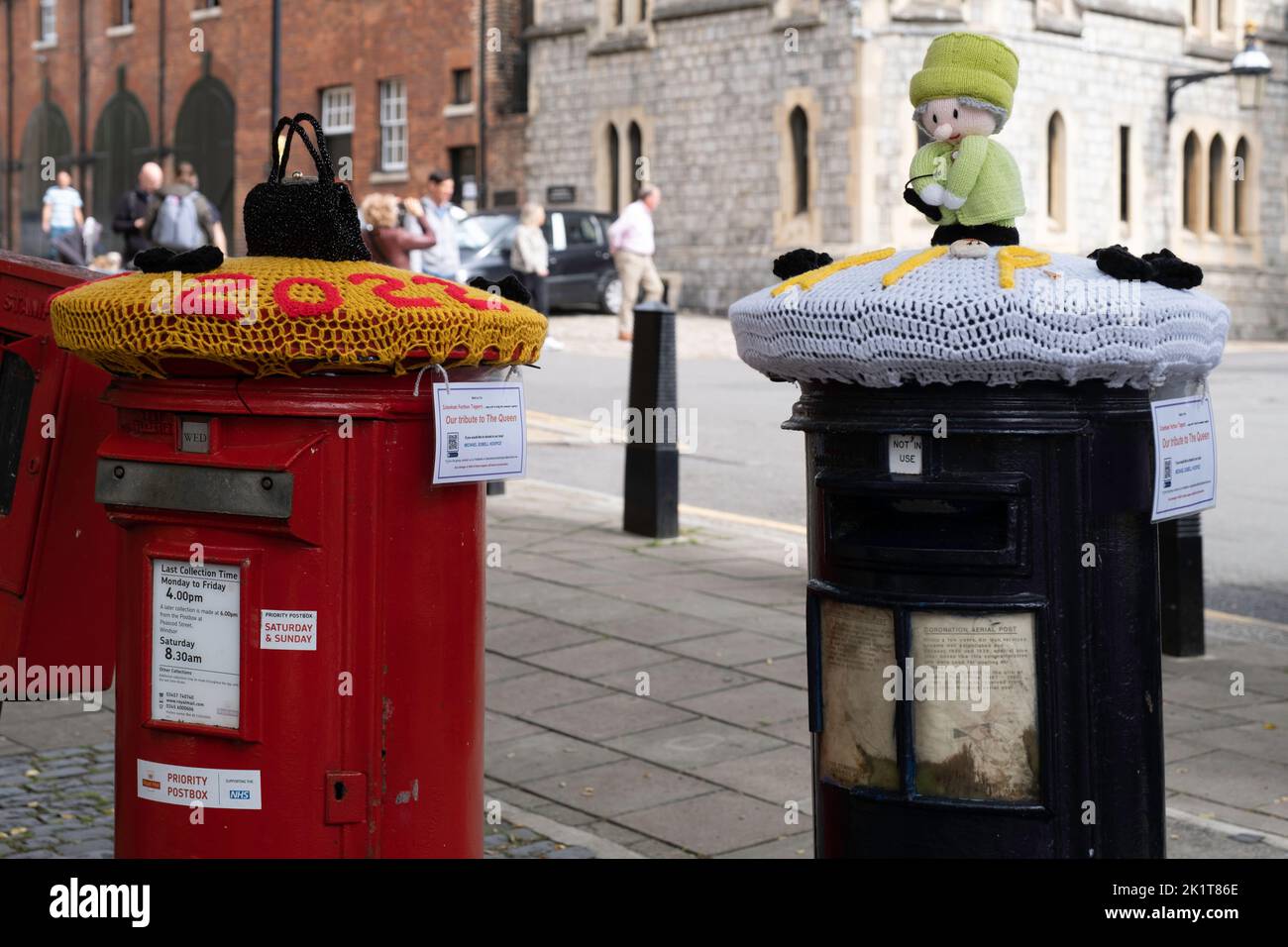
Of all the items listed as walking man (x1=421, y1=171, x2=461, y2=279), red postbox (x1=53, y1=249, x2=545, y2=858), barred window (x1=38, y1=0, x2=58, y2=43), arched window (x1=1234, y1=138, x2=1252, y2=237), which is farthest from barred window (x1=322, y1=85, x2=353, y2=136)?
red postbox (x1=53, y1=249, x2=545, y2=858)

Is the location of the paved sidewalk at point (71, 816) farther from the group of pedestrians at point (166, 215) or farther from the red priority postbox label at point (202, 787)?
the group of pedestrians at point (166, 215)

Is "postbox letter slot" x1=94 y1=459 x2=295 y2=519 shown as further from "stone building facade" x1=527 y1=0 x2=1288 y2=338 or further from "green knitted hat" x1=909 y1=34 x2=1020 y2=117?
"stone building facade" x1=527 y1=0 x2=1288 y2=338

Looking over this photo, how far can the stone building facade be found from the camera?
27719 millimetres

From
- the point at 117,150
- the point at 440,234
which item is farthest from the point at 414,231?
the point at 117,150

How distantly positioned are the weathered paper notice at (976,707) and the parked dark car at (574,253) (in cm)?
2229

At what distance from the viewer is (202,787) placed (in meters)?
3.25

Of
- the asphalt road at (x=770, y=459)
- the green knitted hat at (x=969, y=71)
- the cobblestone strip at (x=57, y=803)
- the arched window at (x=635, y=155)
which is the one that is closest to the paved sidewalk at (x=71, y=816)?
the cobblestone strip at (x=57, y=803)

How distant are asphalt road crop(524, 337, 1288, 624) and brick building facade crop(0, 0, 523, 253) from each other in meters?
15.7

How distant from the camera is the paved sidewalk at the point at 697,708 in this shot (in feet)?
A: 15.9

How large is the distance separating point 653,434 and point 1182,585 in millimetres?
3154

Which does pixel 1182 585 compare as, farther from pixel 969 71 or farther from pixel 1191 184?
pixel 1191 184

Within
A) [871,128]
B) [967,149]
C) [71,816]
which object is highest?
[871,128]

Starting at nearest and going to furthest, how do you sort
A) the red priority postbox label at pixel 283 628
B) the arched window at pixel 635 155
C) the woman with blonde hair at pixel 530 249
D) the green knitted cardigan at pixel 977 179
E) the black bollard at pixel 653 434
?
the red priority postbox label at pixel 283 628 → the green knitted cardigan at pixel 977 179 → the black bollard at pixel 653 434 → the woman with blonde hair at pixel 530 249 → the arched window at pixel 635 155

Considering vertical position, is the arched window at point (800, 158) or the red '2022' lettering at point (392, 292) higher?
the arched window at point (800, 158)
